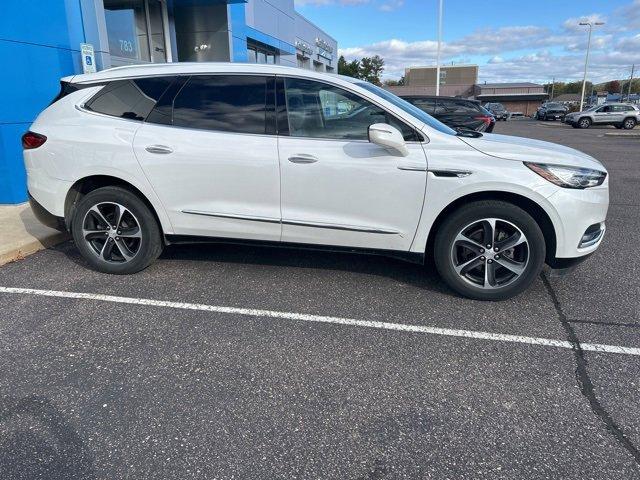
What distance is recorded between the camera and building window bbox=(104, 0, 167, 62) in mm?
9742

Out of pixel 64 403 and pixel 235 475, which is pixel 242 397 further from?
pixel 64 403

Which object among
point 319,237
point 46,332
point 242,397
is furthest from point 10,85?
point 242,397

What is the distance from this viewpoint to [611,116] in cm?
3356

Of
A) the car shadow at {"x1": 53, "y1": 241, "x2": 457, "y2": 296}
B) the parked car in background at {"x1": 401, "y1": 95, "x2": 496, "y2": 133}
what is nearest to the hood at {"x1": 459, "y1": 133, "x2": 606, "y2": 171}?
the car shadow at {"x1": 53, "y1": 241, "x2": 457, "y2": 296}

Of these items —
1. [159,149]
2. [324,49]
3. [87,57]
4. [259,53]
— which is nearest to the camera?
[159,149]

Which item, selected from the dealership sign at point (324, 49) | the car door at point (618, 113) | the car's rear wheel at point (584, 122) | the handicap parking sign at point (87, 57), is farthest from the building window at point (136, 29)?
the car door at point (618, 113)

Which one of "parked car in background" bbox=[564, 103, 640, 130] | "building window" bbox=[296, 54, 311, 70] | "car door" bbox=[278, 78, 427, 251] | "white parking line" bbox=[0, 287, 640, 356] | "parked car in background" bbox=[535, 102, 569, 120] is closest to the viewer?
"white parking line" bbox=[0, 287, 640, 356]

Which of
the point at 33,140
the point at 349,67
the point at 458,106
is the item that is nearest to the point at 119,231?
the point at 33,140

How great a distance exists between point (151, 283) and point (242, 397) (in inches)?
78.2

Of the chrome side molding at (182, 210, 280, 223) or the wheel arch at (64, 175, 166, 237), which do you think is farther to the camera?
the wheel arch at (64, 175, 166, 237)

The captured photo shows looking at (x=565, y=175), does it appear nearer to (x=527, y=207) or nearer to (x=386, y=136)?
(x=527, y=207)

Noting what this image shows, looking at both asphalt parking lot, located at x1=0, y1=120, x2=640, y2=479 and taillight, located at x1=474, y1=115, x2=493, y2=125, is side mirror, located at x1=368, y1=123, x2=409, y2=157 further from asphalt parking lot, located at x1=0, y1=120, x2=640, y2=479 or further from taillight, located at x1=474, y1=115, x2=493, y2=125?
taillight, located at x1=474, y1=115, x2=493, y2=125

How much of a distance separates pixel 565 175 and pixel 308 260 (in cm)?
243

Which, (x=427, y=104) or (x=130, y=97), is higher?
(x=130, y=97)
